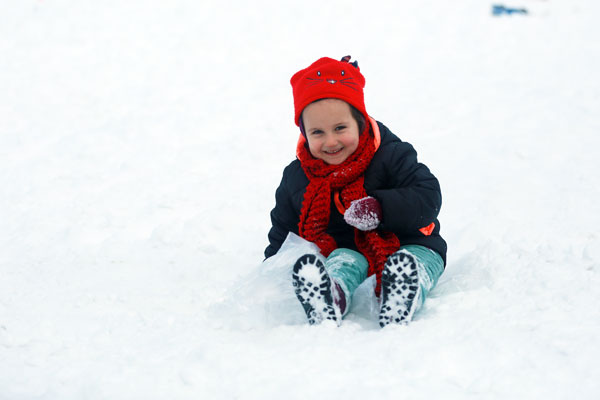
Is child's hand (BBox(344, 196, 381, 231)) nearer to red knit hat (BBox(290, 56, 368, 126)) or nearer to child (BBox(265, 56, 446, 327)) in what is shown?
child (BBox(265, 56, 446, 327))

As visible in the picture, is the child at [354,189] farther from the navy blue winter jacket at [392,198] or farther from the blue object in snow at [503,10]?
the blue object in snow at [503,10]

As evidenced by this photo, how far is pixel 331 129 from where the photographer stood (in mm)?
2016

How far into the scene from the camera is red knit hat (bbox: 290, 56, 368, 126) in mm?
2002

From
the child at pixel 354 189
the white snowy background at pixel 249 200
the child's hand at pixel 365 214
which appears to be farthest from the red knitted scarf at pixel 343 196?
the white snowy background at pixel 249 200

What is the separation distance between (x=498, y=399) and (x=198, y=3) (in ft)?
26.7

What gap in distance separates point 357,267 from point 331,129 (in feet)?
1.63

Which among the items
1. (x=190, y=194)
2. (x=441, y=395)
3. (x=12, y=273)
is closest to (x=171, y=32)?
(x=190, y=194)

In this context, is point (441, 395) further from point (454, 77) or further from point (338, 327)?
point (454, 77)

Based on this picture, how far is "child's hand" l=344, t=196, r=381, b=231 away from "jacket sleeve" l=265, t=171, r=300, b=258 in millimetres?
412

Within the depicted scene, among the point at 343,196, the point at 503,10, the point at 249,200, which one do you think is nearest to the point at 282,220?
the point at 343,196

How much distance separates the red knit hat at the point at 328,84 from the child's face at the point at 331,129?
1.0 inches

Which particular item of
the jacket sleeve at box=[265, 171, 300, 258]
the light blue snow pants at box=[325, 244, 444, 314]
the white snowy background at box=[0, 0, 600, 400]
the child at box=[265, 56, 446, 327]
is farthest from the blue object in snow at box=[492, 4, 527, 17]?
the light blue snow pants at box=[325, 244, 444, 314]

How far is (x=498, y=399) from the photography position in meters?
1.26

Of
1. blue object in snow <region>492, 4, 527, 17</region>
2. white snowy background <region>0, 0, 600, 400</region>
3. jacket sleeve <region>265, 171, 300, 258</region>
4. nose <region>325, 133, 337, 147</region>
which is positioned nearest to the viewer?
white snowy background <region>0, 0, 600, 400</region>
